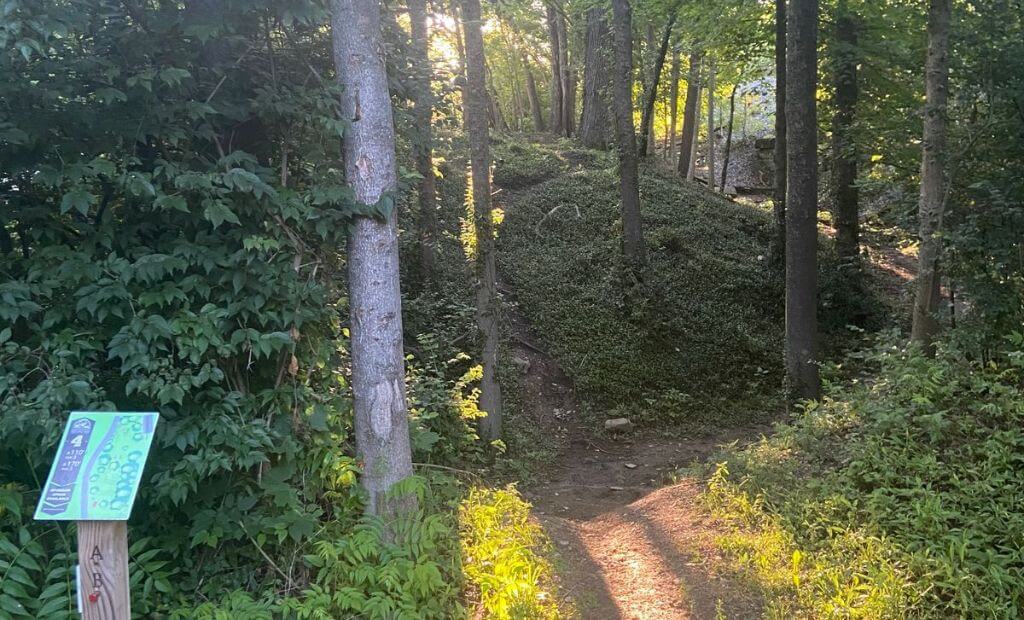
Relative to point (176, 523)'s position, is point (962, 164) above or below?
above

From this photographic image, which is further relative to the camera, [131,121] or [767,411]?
[767,411]

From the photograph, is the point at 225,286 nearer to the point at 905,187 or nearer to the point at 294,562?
the point at 294,562

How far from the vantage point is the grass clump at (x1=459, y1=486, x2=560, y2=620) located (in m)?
4.18

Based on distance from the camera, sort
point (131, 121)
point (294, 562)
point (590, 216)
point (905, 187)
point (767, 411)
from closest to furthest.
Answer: point (131, 121) < point (294, 562) < point (905, 187) < point (767, 411) < point (590, 216)

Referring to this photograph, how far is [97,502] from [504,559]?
2718 mm

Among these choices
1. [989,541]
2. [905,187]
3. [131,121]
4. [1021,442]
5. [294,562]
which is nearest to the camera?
[131,121]

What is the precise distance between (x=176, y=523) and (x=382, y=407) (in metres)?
1.41

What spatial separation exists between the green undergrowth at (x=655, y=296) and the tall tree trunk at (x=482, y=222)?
257 cm

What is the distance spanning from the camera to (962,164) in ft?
22.5

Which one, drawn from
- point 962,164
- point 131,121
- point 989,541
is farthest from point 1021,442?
point 131,121

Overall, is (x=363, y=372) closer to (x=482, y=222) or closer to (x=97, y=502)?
(x=97, y=502)

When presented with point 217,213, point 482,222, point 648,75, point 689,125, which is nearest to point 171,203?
point 217,213

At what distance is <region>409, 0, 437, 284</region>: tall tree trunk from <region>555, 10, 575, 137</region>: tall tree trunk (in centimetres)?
1558

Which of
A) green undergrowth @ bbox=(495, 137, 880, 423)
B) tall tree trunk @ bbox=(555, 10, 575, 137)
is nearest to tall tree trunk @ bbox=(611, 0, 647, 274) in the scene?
green undergrowth @ bbox=(495, 137, 880, 423)
